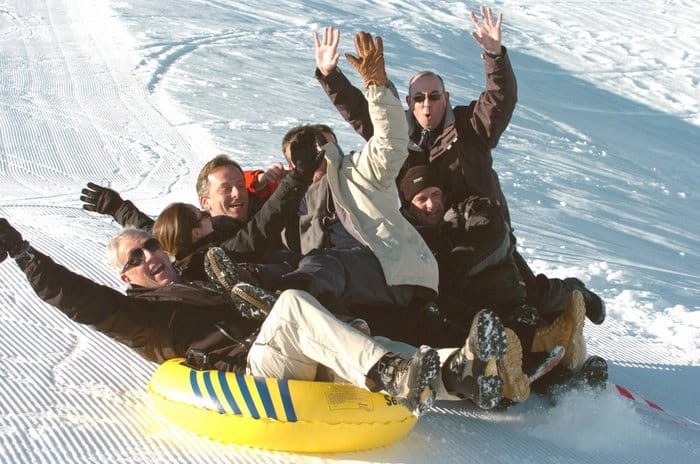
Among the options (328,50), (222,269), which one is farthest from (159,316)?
(328,50)

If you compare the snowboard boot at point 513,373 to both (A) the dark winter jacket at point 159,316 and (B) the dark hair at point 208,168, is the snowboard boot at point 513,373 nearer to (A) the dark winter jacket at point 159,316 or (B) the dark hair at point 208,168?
(A) the dark winter jacket at point 159,316

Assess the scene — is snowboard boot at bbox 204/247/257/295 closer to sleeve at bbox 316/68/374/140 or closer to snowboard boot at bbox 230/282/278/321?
snowboard boot at bbox 230/282/278/321

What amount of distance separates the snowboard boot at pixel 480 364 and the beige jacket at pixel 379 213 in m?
0.66

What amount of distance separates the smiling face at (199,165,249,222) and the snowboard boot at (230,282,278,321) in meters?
0.91

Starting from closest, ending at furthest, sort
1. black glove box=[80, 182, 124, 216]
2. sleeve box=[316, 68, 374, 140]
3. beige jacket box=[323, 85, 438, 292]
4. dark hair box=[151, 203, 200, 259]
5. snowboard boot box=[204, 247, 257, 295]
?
snowboard boot box=[204, 247, 257, 295] → beige jacket box=[323, 85, 438, 292] → dark hair box=[151, 203, 200, 259] → sleeve box=[316, 68, 374, 140] → black glove box=[80, 182, 124, 216]

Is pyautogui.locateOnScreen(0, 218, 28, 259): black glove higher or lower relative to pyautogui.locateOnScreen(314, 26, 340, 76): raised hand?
lower

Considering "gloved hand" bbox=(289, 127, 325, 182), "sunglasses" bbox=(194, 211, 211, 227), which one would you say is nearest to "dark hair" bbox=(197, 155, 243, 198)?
"sunglasses" bbox=(194, 211, 211, 227)

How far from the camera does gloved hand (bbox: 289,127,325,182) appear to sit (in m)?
3.89

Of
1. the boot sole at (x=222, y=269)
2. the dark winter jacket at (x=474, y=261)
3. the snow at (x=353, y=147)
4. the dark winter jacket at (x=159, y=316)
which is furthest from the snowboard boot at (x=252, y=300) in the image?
the dark winter jacket at (x=474, y=261)

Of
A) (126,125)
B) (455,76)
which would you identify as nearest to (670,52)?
(455,76)

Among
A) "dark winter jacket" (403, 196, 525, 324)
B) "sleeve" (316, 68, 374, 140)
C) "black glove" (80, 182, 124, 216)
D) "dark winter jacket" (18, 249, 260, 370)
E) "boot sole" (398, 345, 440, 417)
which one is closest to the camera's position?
"boot sole" (398, 345, 440, 417)

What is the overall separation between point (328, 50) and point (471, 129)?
2.78 ft

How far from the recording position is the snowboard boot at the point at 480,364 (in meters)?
3.05

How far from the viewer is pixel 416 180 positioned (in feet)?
14.0
